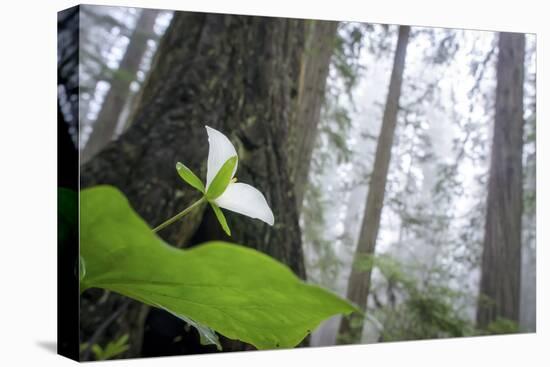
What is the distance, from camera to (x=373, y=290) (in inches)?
123

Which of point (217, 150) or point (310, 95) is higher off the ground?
point (310, 95)

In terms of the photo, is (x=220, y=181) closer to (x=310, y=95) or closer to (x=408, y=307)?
(x=310, y=95)

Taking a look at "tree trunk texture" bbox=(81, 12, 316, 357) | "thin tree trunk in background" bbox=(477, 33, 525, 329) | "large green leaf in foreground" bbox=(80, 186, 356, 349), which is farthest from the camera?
"thin tree trunk in background" bbox=(477, 33, 525, 329)

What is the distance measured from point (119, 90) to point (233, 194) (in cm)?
220

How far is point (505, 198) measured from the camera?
Answer: 11.2ft

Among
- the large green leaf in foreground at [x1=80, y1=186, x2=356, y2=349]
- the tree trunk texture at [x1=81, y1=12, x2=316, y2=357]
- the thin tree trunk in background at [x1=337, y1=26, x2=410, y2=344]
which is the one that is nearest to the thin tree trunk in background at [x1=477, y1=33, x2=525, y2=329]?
the thin tree trunk in background at [x1=337, y1=26, x2=410, y2=344]

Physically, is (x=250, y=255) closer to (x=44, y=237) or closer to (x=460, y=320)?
(x=44, y=237)

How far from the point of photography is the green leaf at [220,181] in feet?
1.23

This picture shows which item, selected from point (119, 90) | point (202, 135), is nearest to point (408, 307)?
point (202, 135)

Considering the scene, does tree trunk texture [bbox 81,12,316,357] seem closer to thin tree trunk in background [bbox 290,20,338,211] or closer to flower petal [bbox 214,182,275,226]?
thin tree trunk in background [bbox 290,20,338,211]

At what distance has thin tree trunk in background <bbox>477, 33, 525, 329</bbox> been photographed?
11.1 feet

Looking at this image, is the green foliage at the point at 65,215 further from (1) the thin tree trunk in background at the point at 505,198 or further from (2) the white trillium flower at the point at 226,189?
(1) the thin tree trunk in background at the point at 505,198

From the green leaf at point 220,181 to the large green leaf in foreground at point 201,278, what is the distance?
0.27 feet

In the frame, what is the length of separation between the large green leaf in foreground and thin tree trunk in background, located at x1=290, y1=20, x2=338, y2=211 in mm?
2676
